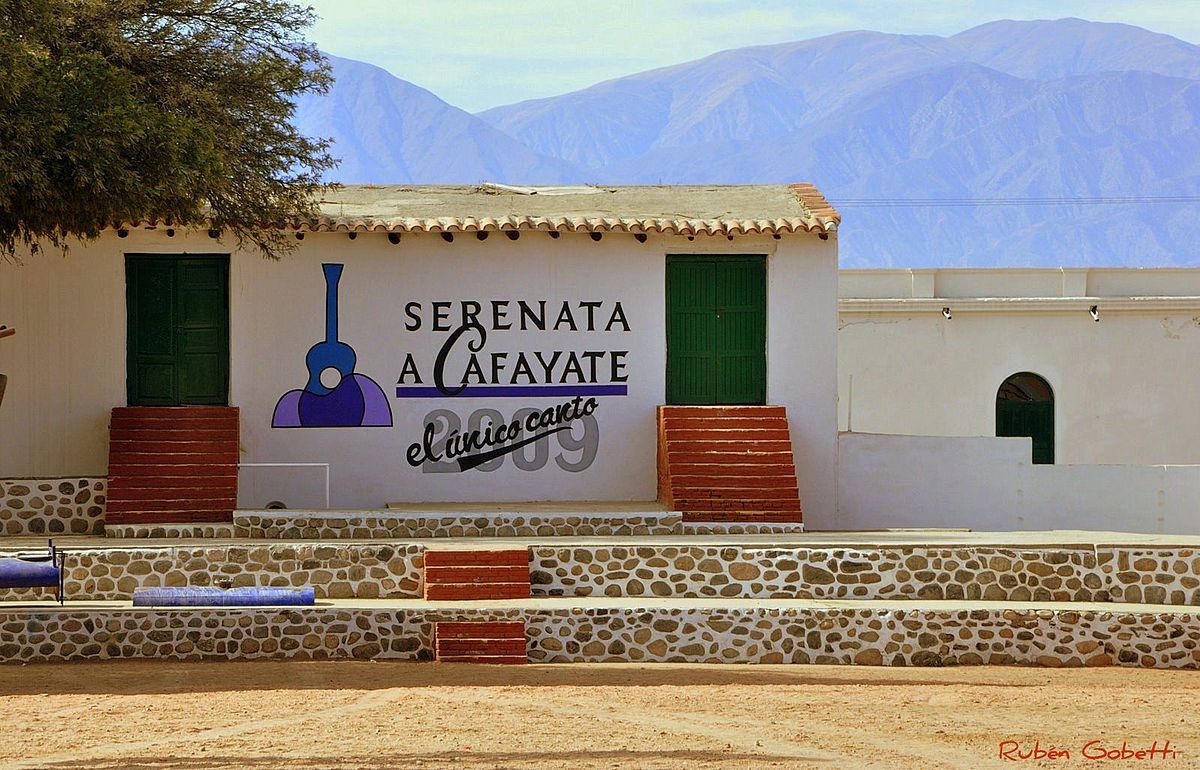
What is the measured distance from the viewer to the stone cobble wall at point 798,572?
1691 centimetres

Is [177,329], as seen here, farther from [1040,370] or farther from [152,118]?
[1040,370]

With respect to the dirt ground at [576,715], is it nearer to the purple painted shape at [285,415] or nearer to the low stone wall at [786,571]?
the low stone wall at [786,571]

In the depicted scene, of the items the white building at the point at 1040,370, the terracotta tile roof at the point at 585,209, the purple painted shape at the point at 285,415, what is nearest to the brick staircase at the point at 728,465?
the terracotta tile roof at the point at 585,209

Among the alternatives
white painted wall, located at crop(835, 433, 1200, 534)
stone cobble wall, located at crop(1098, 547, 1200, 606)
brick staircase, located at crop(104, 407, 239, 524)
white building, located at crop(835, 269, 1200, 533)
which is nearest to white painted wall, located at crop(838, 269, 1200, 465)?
white building, located at crop(835, 269, 1200, 533)

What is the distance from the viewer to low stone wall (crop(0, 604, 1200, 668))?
620 inches

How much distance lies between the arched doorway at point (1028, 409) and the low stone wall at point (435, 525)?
10589 millimetres

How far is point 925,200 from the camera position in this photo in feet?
604

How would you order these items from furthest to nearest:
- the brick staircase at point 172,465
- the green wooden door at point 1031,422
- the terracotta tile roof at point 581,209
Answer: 1. the green wooden door at point 1031,422
2. the terracotta tile roof at point 581,209
3. the brick staircase at point 172,465

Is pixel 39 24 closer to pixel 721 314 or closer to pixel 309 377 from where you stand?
pixel 309 377

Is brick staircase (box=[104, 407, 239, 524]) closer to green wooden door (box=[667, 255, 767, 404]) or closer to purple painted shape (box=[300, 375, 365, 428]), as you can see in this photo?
purple painted shape (box=[300, 375, 365, 428])

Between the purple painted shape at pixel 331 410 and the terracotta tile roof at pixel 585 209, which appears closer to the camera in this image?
the terracotta tile roof at pixel 585 209

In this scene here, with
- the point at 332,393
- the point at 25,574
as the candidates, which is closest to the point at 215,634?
the point at 25,574

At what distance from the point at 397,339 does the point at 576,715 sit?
7.75 meters

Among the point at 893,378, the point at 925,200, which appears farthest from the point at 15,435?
the point at 925,200
